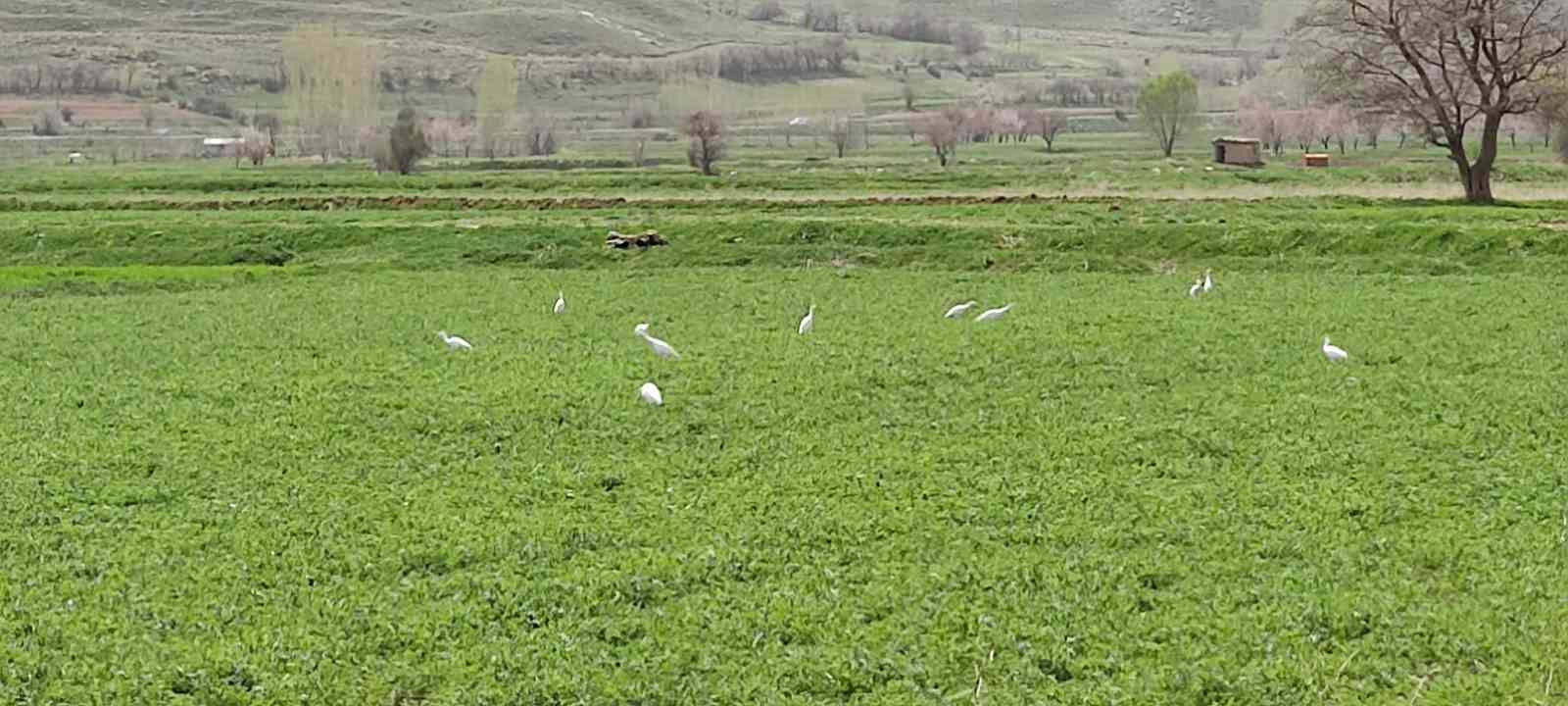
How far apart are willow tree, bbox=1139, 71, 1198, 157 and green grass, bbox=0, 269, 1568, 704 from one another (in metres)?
73.7

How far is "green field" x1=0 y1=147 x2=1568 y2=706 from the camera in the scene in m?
10.1

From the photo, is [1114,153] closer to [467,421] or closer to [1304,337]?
[1304,337]

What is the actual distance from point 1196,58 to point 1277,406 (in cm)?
18838

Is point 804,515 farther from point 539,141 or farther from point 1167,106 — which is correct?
point 539,141

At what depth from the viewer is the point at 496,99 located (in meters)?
113

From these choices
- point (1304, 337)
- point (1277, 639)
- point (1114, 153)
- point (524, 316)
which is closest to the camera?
point (1277, 639)

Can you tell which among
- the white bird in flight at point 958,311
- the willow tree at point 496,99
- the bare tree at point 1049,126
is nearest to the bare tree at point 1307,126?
the bare tree at point 1049,126

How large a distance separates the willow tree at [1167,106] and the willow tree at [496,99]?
41.0 metres

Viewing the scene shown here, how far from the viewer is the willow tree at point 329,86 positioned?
359ft

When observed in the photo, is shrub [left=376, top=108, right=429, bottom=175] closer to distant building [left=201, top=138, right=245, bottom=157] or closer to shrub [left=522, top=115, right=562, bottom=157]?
shrub [left=522, top=115, right=562, bottom=157]

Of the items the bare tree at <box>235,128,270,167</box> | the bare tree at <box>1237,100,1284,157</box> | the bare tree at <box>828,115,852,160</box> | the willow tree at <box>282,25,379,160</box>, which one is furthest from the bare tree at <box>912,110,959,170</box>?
the willow tree at <box>282,25,379,160</box>

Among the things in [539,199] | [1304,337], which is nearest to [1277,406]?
[1304,337]

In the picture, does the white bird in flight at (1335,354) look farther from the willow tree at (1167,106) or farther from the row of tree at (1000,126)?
the row of tree at (1000,126)

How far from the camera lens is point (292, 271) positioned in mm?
35438
